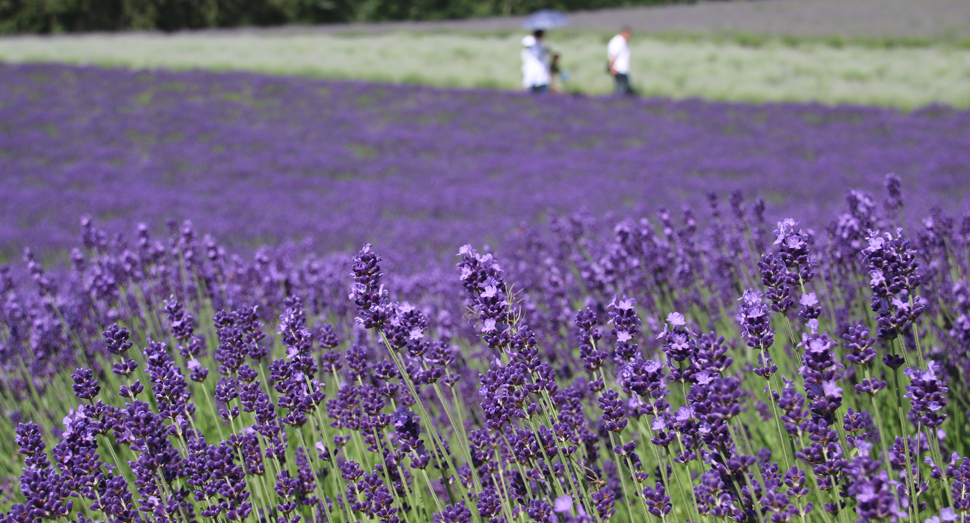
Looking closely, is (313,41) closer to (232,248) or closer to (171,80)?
(171,80)

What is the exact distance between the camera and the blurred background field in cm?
1503

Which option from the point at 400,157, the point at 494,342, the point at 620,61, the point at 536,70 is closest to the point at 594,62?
the point at 620,61

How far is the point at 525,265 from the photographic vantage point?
171 inches

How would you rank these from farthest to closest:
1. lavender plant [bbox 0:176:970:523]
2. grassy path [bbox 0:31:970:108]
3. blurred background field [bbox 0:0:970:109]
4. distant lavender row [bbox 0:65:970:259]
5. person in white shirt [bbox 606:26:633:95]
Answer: blurred background field [bbox 0:0:970:109] → grassy path [bbox 0:31:970:108] → person in white shirt [bbox 606:26:633:95] → distant lavender row [bbox 0:65:970:259] → lavender plant [bbox 0:176:970:523]

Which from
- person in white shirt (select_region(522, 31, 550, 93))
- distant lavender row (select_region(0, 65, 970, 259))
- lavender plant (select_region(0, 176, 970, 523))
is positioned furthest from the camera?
person in white shirt (select_region(522, 31, 550, 93))

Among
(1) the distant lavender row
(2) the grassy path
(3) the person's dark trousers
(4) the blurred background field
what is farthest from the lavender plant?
(2) the grassy path

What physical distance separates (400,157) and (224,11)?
106ft

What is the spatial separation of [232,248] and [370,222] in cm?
150

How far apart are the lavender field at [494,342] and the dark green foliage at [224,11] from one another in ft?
98.4

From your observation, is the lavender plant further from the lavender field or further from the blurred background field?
the blurred background field

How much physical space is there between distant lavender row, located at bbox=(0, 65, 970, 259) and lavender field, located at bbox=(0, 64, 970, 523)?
8 cm

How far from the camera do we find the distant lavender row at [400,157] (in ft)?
24.5

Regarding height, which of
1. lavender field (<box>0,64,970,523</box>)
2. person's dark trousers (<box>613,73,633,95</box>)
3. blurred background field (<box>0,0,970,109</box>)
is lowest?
lavender field (<box>0,64,970,523</box>)

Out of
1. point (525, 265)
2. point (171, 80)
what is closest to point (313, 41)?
point (171, 80)
